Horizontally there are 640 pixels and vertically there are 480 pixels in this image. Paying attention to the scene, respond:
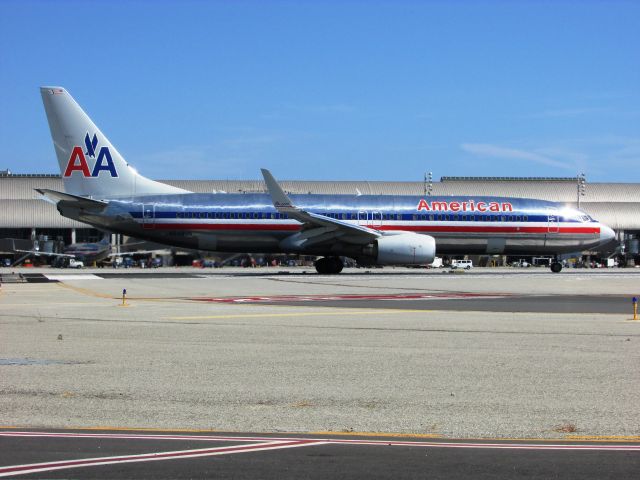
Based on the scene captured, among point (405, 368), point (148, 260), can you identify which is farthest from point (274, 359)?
point (148, 260)

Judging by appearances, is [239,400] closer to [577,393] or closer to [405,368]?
[405,368]

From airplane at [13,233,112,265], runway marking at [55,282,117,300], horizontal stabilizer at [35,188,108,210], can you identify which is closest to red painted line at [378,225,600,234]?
horizontal stabilizer at [35,188,108,210]

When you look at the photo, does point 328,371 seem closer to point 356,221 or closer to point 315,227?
point 315,227

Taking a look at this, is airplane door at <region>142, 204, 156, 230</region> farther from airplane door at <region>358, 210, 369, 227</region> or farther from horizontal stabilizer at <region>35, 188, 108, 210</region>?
airplane door at <region>358, 210, 369, 227</region>

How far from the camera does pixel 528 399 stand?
10.2 meters

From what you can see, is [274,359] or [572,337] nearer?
[274,359]

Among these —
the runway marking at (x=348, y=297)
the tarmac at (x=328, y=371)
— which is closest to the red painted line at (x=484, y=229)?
the runway marking at (x=348, y=297)

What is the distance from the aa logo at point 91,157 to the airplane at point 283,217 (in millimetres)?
54

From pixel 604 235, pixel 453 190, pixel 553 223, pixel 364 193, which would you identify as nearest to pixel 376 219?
pixel 553 223

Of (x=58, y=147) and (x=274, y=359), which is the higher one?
(x=58, y=147)

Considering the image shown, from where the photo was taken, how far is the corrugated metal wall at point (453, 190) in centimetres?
8956

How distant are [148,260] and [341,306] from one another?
5894 cm

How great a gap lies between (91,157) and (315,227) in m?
12.8

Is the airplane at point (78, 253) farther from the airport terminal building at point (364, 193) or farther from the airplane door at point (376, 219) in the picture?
the airplane door at point (376, 219)
